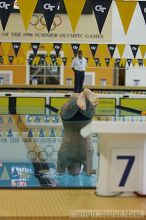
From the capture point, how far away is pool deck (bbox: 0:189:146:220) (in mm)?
1134

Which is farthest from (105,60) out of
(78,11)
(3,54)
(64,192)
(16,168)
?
(64,192)

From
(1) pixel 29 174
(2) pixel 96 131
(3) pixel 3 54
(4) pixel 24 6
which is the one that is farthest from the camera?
(3) pixel 3 54

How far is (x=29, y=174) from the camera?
7.03 feet

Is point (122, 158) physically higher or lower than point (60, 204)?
higher

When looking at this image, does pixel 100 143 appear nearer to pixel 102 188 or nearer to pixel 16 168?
pixel 102 188

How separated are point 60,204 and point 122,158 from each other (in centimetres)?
21

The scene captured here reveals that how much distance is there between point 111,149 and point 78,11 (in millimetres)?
6771

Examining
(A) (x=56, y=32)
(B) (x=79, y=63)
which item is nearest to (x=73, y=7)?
(B) (x=79, y=63)

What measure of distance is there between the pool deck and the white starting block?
34 mm

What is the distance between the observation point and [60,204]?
1.23 meters

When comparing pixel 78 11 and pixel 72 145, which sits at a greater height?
pixel 78 11

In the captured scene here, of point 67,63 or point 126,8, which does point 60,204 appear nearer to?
point 126,8

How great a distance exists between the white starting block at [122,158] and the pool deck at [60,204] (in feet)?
0.11

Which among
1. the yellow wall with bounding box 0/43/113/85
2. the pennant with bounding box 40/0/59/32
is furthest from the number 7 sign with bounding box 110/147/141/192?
the yellow wall with bounding box 0/43/113/85
